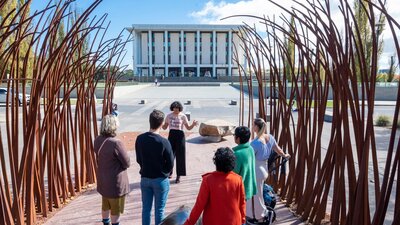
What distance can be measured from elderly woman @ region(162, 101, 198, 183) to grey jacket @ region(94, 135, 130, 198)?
7.02 feet

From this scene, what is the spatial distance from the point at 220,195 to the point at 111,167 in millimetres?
1341

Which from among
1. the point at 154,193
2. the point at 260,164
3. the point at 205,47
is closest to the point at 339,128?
the point at 260,164

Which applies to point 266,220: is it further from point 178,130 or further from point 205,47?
point 205,47

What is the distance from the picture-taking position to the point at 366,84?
3000mm

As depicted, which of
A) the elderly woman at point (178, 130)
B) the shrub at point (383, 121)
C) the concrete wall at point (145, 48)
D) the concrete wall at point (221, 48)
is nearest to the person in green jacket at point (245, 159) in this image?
the elderly woman at point (178, 130)

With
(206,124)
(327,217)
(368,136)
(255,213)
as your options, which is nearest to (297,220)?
(327,217)

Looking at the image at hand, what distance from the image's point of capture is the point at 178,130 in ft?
19.2

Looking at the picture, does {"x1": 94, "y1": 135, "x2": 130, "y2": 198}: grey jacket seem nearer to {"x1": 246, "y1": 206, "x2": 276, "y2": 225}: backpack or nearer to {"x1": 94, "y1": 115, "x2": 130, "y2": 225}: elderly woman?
{"x1": 94, "y1": 115, "x2": 130, "y2": 225}: elderly woman

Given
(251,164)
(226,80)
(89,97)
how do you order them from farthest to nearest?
1. (226,80)
2. (89,97)
3. (251,164)

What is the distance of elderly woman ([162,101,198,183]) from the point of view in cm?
576

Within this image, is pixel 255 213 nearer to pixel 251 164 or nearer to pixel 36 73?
pixel 251 164

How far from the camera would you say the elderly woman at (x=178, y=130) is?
18.9 feet

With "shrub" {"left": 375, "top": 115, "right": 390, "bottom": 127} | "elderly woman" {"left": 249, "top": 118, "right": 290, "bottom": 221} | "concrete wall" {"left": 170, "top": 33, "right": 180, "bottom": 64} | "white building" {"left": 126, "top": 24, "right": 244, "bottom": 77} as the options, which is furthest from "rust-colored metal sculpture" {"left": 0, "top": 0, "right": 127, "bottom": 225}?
"concrete wall" {"left": 170, "top": 33, "right": 180, "bottom": 64}

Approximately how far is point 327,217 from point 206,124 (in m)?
6.34
